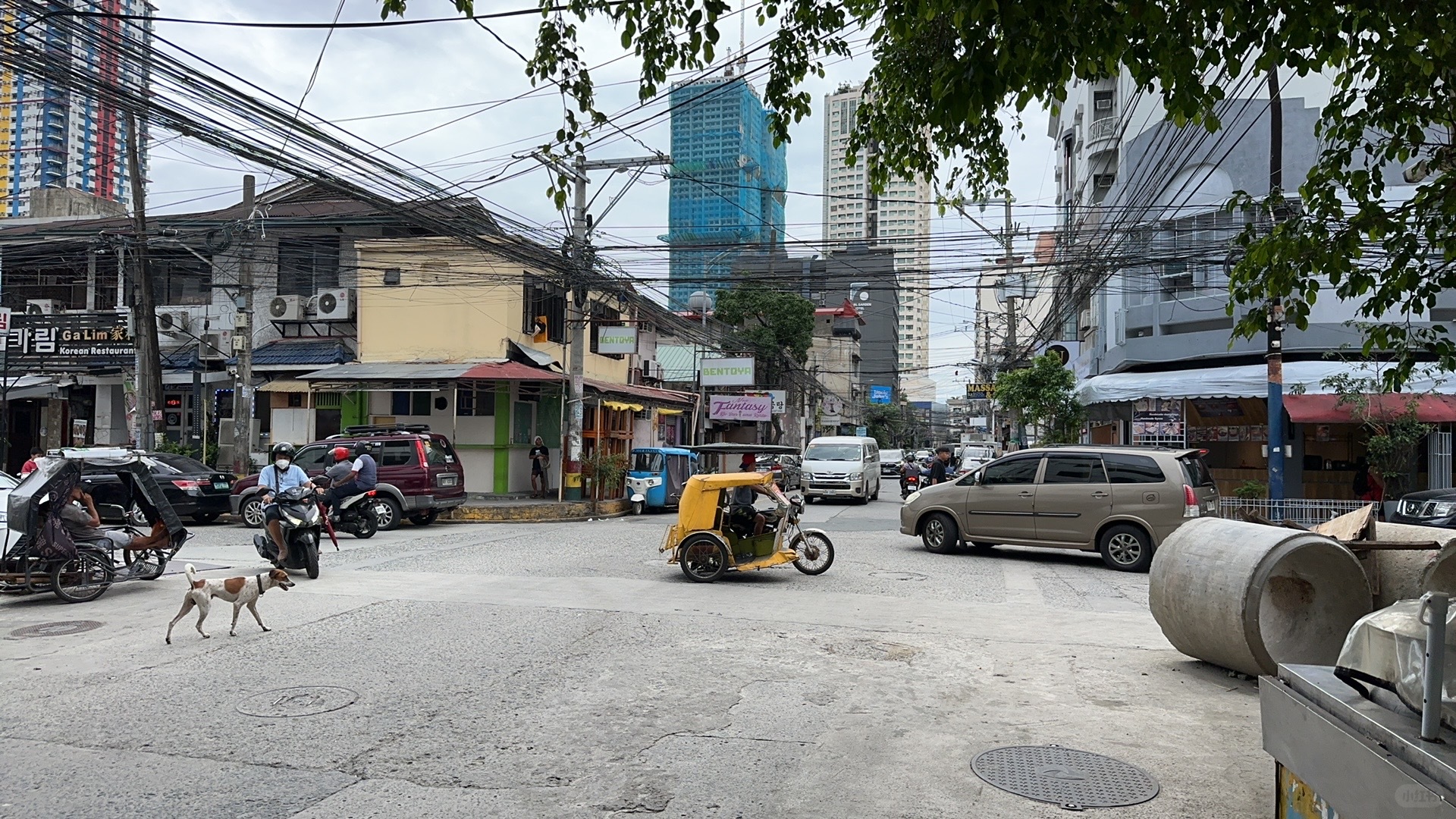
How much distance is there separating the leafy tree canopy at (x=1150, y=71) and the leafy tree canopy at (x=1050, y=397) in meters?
21.7

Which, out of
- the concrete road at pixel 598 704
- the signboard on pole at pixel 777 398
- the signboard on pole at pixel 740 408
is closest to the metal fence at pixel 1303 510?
the concrete road at pixel 598 704

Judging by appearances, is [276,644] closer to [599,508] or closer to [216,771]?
[216,771]

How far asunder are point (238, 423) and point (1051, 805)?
2161 cm

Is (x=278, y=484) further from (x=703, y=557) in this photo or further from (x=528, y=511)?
(x=528, y=511)

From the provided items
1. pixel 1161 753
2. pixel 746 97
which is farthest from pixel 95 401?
pixel 1161 753

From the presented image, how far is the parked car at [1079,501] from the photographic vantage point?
14031mm

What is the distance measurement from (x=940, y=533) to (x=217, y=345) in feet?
68.0

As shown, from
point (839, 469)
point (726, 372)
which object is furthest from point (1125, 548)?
point (726, 372)

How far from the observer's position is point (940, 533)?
16.2m

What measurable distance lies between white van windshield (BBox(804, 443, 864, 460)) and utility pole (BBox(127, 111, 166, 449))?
16480mm

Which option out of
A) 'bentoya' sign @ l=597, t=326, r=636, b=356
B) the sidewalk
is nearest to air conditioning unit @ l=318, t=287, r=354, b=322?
the sidewalk

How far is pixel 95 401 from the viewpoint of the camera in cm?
3034

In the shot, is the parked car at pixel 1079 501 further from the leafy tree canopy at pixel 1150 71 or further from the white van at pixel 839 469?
the white van at pixel 839 469

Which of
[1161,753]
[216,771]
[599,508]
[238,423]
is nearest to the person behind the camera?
[216,771]
